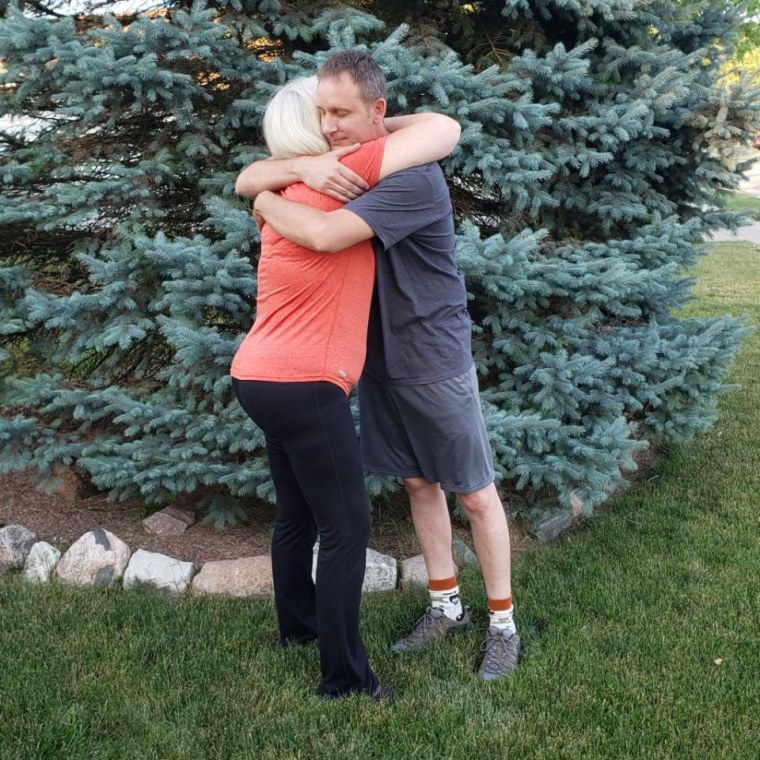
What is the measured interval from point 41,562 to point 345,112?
257cm

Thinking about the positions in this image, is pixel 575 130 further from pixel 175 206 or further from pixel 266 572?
pixel 266 572

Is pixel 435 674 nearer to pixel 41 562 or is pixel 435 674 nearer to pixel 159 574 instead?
pixel 159 574

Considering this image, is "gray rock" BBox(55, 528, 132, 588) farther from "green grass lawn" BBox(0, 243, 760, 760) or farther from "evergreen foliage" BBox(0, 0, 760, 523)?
"evergreen foliage" BBox(0, 0, 760, 523)

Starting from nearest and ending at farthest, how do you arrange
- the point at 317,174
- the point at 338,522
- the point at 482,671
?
the point at 317,174, the point at 338,522, the point at 482,671

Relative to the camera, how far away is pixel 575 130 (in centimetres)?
434

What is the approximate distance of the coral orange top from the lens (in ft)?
7.93

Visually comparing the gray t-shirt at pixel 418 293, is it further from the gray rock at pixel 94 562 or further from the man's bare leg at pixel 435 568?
the gray rock at pixel 94 562

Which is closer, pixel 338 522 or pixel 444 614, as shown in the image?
pixel 338 522

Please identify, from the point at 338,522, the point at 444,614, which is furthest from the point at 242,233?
the point at 444,614

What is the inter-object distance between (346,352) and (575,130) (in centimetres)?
252

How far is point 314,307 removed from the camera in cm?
244

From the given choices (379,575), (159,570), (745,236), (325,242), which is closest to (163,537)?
(159,570)

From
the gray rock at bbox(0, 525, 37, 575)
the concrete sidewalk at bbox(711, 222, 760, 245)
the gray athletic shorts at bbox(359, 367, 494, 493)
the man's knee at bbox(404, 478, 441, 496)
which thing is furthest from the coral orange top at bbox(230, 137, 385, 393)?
the concrete sidewalk at bbox(711, 222, 760, 245)

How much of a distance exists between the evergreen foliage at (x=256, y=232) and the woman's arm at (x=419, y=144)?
1.13 metres
